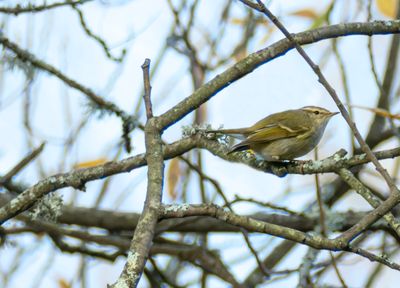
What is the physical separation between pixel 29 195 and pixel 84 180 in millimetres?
235

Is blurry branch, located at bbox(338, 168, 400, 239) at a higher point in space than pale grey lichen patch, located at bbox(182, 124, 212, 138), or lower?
lower

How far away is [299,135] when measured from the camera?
136 inches

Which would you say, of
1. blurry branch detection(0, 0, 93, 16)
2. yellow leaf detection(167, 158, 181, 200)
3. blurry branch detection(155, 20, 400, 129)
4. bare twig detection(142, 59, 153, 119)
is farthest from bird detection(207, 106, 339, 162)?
yellow leaf detection(167, 158, 181, 200)

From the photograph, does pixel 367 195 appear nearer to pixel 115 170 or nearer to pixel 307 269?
pixel 115 170

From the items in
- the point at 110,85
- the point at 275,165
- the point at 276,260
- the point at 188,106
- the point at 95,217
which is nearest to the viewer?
the point at 188,106

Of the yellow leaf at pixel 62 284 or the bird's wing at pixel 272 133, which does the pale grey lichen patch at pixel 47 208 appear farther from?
the yellow leaf at pixel 62 284

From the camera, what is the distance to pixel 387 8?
459 cm

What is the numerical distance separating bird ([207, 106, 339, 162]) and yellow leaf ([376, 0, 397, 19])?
1095mm

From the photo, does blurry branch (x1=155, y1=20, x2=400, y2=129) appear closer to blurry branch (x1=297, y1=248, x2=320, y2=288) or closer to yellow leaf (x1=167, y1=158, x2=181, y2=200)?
blurry branch (x1=297, y1=248, x2=320, y2=288)

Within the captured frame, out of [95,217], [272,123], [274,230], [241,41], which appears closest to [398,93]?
[241,41]

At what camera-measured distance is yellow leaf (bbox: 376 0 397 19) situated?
15.0 ft

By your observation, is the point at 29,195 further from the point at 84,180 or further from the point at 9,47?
the point at 9,47

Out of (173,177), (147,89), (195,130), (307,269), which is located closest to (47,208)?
(195,130)

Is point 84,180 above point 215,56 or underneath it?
underneath
